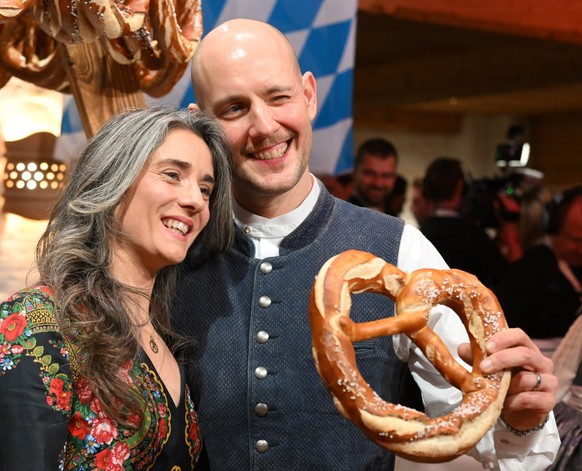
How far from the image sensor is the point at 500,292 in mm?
3471

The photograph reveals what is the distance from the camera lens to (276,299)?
1706 millimetres

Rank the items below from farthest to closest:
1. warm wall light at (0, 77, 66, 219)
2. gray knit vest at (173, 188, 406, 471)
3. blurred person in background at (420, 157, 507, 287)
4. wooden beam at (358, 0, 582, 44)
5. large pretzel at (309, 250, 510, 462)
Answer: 1. blurred person in background at (420, 157, 507, 287)
2. wooden beam at (358, 0, 582, 44)
3. warm wall light at (0, 77, 66, 219)
4. gray knit vest at (173, 188, 406, 471)
5. large pretzel at (309, 250, 510, 462)

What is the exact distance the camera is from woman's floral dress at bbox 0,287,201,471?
4.33 ft

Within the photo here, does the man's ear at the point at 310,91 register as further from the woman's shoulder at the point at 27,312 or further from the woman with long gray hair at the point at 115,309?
the woman's shoulder at the point at 27,312

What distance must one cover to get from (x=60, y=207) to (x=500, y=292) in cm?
225

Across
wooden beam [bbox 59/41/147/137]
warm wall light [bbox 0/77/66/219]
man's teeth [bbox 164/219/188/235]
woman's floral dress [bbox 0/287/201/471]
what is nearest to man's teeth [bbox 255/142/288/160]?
man's teeth [bbox 164/219/188/235]

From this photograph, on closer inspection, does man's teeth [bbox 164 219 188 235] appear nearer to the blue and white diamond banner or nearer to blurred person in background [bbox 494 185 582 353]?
the blue and white diamond banner

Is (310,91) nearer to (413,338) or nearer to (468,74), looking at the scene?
(413,338)

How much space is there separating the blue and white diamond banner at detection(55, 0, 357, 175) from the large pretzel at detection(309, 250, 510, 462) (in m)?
1.47

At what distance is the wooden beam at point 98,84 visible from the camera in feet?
6.19

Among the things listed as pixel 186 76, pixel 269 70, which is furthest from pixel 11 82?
pixel 269 70

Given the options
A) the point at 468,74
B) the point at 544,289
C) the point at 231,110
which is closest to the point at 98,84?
the point at 231,110

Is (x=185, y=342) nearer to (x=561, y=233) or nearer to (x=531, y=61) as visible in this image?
(x=561, y=233)

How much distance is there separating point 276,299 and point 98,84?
2.05 feet
